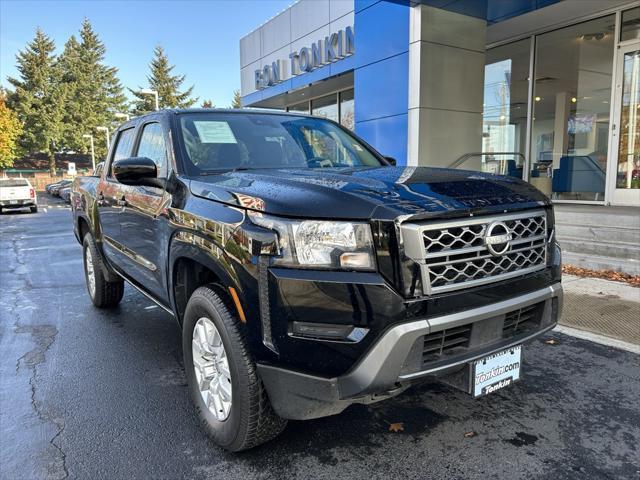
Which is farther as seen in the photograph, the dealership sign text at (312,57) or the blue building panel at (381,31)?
the dealership sign text at (312,57)

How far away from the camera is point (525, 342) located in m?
2.46

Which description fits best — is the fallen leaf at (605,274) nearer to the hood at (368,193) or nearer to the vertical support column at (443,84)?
the vertical support column at (443,84)

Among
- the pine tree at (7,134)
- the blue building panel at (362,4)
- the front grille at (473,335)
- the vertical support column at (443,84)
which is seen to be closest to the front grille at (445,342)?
the front grille at (473,335)

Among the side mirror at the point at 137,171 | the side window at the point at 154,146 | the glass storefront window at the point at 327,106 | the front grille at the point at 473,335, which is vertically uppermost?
the glass storefront window at the point at 327,106

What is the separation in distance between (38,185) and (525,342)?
6291cm

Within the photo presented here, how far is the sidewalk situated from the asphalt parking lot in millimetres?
383

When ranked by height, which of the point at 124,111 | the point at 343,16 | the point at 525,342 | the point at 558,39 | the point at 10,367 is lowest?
the point at 10,367

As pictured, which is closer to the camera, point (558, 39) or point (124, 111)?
point (558, 39)

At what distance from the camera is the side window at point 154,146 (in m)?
3.34

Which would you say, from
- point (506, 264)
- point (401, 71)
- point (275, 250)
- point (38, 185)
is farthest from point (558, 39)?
point (38, 185)

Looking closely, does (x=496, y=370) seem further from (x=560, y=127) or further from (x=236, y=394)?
(x=560, y=127)

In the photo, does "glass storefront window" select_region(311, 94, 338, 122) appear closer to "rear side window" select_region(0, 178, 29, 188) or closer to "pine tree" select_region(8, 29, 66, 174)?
"rear side window" select_region(0, 178, 29, 188)

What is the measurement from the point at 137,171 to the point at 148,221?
17.2 inches

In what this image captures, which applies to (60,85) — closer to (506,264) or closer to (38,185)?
(38,185)
